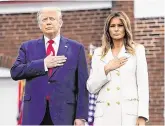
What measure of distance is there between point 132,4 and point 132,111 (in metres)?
5.28

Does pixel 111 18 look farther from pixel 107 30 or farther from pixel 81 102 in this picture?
pixel 81 102

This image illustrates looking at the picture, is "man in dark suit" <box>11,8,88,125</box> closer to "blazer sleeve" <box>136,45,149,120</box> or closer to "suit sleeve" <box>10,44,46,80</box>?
"suit sleeve" <box>10,44,46,80</box>

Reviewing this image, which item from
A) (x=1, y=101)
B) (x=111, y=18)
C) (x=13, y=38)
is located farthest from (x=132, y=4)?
(x=111, y=18)

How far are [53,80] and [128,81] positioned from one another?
23.0 inches

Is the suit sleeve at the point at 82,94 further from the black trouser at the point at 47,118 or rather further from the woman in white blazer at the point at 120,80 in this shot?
the black trouser at the point at 47,118

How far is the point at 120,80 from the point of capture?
4.38m

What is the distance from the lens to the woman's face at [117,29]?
4.43 m

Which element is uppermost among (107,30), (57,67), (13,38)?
(13,38)

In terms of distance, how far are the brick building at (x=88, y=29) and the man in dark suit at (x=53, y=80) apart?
5057mm

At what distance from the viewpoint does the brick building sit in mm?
9383

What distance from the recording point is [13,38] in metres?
9.77

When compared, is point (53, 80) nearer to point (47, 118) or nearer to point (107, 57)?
point (47, 118)

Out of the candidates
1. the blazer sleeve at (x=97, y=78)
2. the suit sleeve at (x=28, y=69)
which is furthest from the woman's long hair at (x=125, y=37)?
the suit sleeve at (x=28, y=69)

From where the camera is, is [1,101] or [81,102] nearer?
[81,102]
